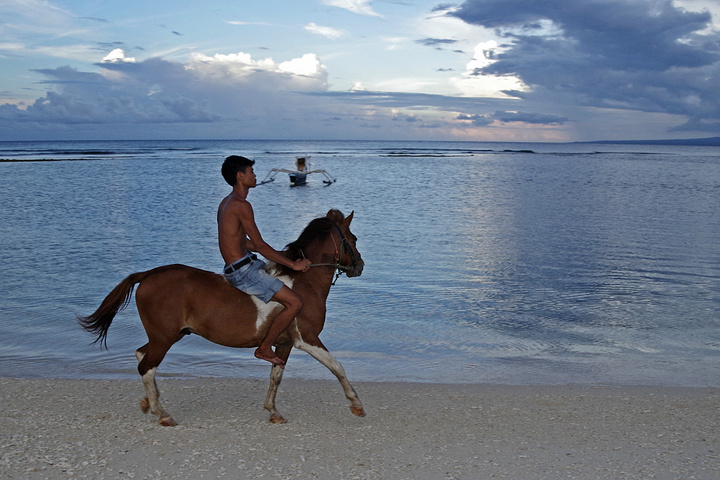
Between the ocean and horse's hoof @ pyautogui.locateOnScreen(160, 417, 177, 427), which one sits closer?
horse's hoof @ pyautogui.locateOnScreen(160, 417, 177, 427)

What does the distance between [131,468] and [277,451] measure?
1.06 meters

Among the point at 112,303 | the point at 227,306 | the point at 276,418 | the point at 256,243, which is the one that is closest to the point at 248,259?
the point at 256,243

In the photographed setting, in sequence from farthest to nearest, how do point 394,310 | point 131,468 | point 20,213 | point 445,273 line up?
1. point 20,213
2. point 445,273
3. point 394,310
4. point 131,468

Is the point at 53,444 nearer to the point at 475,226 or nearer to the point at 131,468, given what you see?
the point at 131,468

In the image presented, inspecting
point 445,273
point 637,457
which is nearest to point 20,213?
point 445,273

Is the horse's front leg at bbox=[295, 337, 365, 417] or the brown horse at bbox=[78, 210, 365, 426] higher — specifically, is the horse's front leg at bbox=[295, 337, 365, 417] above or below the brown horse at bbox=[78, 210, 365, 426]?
below

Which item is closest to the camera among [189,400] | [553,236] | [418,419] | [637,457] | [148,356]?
[637,457]

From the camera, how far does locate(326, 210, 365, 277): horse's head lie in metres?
5.61

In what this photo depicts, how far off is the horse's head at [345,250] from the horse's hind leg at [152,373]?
1.65m

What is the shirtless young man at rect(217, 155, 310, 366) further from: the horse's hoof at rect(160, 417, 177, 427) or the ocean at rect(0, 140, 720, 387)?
the ocean at rect(0, 140, 720, 387)

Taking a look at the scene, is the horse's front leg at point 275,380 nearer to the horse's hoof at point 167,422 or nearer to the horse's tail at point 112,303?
the horse's hoof at point 167,422

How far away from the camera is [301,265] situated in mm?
5355

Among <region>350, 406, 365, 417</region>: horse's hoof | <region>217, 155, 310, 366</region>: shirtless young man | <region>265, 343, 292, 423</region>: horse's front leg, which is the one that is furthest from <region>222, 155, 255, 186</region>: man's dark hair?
<region>350, 406, 365, 417</region>: horse's hoof

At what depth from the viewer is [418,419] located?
5738mm
